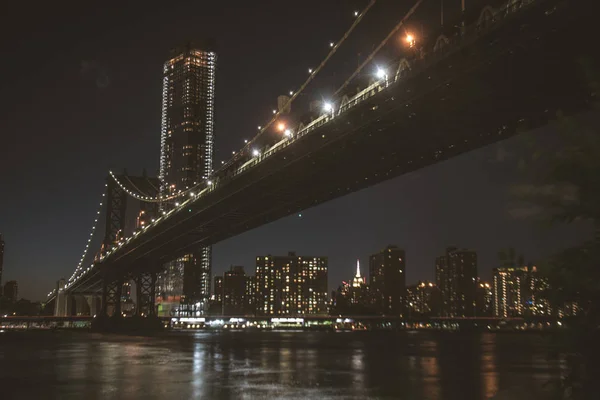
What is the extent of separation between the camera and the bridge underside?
25.8m

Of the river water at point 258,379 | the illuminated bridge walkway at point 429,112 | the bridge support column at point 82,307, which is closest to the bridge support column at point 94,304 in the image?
the bridge support column at point 82,307

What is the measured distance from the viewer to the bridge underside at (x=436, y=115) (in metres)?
25.8

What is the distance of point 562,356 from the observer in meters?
5.37

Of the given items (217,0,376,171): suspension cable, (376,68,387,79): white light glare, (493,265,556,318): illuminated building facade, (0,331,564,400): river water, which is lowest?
(0,331,564,400): river water

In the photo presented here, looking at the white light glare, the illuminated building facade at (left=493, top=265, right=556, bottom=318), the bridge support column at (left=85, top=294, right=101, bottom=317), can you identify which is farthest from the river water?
the bridge support column at (left=85, top=294, right=101, bottom=317)

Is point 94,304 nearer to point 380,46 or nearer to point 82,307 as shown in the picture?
point 82,307

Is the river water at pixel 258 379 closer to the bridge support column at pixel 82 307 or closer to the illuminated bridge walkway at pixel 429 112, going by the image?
the illuminated bridge walkway at pixel 429 112

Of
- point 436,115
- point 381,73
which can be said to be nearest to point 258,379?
point 436,115

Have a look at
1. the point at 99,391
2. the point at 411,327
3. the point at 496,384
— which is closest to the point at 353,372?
the point at 496,384

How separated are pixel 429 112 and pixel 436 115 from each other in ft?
2.00

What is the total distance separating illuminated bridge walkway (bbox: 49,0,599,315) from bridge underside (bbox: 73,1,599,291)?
57 mm

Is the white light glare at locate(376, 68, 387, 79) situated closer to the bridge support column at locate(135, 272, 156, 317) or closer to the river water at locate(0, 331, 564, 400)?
the river water at locate(0, 331, 564, 400)

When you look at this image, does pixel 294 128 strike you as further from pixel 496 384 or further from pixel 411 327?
pixel 411 327

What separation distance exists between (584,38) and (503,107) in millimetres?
8351
